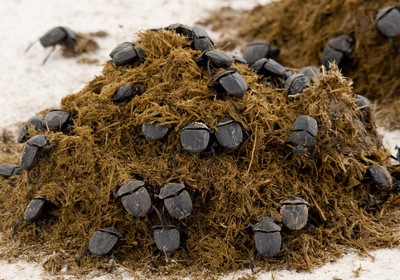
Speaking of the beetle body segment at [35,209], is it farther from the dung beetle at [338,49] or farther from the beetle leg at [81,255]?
the dung beetle at [338,49]

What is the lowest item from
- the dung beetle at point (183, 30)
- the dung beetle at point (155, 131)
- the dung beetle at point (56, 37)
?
the dung beetle at point (155, 131)

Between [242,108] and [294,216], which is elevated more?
[242,108]

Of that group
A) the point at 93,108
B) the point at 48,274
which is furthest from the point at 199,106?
the point at 48,274

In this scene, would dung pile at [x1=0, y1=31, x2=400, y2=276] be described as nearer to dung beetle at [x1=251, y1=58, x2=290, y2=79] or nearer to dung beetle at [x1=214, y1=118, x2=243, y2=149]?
dung beetle at [x1=214, y1=118, x2=243, y2=149]

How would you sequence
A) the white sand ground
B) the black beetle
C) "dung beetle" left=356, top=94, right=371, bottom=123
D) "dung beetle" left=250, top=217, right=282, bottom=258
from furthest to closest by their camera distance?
1. the white sand ground
2. "dung beetle" left=356, top=94, right=371, bottom=123
3. the black beetle
4. "dung beetle" left=250, top=217, right=282, bottom=258

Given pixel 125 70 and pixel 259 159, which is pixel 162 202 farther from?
pixel 125 70

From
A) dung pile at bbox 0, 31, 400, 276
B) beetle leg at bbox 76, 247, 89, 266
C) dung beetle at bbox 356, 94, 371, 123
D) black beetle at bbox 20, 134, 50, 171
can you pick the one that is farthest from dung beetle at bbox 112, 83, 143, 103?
dung beetle at bbox 356, 94, 371, 123

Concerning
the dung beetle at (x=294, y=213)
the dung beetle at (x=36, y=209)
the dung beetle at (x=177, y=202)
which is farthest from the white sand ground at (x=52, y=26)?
the dung beetle at (x=294, y=213)
